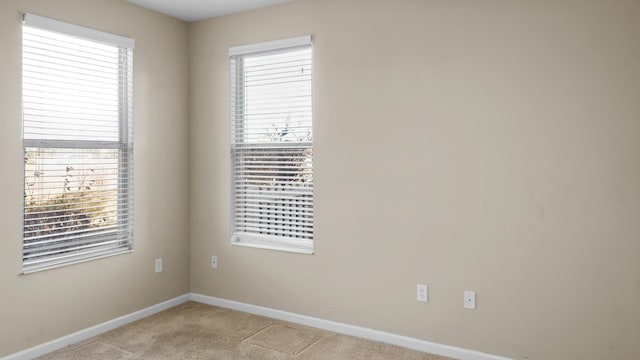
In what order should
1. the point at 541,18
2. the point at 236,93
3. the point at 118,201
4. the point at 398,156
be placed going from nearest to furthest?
the point at 541,18
the point at 398,156
the point at 118,201
the point at 236,93

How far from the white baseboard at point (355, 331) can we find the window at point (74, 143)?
0.99m

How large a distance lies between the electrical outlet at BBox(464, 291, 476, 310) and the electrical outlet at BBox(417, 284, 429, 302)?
259 mm

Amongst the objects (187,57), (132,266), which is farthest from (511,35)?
(132,266)

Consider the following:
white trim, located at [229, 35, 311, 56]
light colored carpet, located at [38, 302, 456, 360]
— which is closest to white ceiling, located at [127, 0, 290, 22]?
white trim, located at [229, 35, 311, 56]

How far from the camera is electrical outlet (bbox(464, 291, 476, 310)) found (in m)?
2.96

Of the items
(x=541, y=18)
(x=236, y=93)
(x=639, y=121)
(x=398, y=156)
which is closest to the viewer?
(x=639, y=121)

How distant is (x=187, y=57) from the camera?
4.14 m

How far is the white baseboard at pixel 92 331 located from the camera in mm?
2982

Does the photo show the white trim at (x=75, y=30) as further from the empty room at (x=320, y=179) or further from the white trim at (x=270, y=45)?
the white trim at (x=270, y=45)

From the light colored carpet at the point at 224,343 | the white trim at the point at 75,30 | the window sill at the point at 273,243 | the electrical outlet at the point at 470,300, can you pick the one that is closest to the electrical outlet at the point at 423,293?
the electrical outlet at the point at 470,300

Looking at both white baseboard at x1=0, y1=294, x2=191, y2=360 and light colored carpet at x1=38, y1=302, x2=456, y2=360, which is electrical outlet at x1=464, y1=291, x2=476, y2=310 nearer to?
light colored carpet at x1=38, y1=302, x2=456, y2=360

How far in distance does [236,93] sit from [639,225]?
307 cm

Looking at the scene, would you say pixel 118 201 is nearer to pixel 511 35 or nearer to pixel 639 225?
pixel 511 35

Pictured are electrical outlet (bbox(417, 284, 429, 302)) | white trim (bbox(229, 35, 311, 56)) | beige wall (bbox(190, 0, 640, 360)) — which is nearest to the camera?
beige wall (bbox(190, 0, 640, 360))
